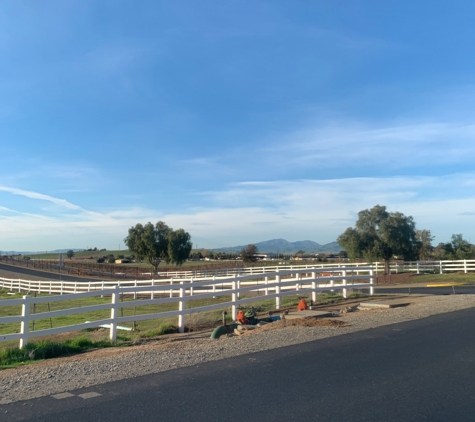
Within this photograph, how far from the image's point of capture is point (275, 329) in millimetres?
12055

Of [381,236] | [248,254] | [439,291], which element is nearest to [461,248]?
[381,236]

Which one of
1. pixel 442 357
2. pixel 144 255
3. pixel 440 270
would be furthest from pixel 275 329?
pixel 144 255

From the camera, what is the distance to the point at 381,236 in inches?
1620

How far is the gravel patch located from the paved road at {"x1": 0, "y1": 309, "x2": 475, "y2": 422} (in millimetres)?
419

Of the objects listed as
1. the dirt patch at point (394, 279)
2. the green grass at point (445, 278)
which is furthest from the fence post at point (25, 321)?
the dirt patch at point (394, 279)

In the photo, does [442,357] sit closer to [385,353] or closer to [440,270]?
[385,353]

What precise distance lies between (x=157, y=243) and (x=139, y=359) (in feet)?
133

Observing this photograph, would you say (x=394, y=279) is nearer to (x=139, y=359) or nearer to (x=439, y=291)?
(x=439, y=291)

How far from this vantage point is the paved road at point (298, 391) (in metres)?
5.60

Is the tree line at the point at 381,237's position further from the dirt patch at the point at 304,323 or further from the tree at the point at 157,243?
the dirt patch at the point at 304,323

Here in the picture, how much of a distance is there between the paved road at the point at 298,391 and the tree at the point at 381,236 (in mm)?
32443

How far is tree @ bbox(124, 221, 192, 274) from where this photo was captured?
48438mm

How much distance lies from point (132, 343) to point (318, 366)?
554 cm

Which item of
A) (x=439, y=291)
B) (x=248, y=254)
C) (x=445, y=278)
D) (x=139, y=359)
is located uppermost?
(x=248, y=254)
